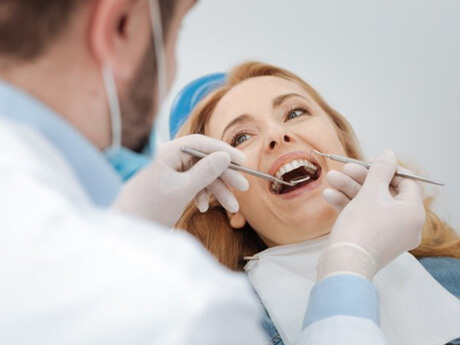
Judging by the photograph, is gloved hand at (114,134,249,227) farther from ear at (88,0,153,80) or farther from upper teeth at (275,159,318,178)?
ear at (88,0,153,80)

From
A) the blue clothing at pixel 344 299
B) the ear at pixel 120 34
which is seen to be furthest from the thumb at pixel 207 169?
the ear at pixel 120 34

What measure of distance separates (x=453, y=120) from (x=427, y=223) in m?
0.45

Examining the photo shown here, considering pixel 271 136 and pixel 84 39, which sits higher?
pixel 84 39

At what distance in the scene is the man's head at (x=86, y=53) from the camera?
68cm

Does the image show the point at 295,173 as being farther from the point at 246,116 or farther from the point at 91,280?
the point at 91,280

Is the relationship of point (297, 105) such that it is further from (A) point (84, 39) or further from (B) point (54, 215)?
(B) point (54, 215)

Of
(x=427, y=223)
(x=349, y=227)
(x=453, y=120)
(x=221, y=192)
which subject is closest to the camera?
(x=349, y=227)

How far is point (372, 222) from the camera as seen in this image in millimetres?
1231

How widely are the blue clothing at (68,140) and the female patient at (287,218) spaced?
2.46 ft

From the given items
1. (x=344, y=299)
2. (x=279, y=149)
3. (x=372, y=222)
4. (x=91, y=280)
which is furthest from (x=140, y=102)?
(x=279, y=149)

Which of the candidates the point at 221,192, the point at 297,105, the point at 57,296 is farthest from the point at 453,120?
the point at 57,296

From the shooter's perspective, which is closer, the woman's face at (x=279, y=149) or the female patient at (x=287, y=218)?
the female patient at (x=287, y=218)

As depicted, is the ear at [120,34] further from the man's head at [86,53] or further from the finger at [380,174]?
the finger at [380,174]

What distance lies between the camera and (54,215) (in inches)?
23.3
